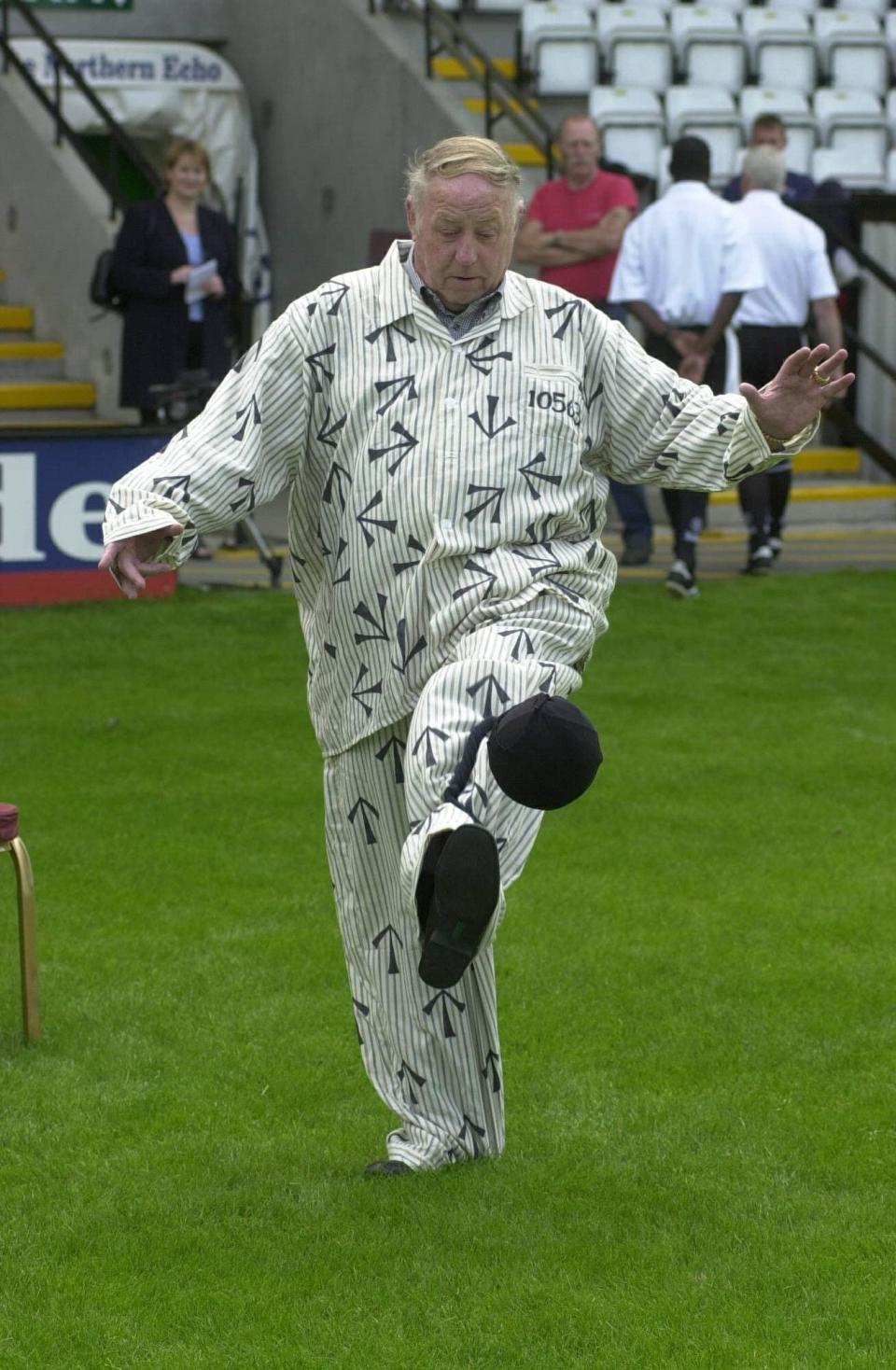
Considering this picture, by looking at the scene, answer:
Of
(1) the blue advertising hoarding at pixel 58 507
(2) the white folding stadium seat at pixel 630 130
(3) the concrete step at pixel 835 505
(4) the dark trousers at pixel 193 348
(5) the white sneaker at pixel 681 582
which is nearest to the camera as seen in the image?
(1) the blue advertising hoarding at pixel 58 507

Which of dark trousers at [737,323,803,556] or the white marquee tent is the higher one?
the white marquee tent

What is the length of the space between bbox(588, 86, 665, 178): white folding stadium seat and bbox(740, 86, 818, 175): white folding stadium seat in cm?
99

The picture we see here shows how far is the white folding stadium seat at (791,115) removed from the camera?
17125 millimetres

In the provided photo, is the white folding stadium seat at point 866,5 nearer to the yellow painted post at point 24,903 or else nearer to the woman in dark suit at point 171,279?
the woman in dark suit at point 171,279

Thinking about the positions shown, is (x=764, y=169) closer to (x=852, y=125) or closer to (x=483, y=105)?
(x=483, y=105)

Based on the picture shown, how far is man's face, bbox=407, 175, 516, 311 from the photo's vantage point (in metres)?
4.00

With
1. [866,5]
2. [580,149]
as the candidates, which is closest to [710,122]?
[866,5]

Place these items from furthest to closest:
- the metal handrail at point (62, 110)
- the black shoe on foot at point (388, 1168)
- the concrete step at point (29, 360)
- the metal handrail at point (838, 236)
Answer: the concrete step at point (29, 360) < the metal handrail at point (62, 110) < the metal handrail at point (838, 236) < the black shoe on foot at point (388, 1168)

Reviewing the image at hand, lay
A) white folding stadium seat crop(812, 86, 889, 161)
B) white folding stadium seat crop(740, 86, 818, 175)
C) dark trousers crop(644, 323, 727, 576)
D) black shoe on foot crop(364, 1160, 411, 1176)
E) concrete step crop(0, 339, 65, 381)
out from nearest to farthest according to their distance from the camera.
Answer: black shoe on foot crop(364, 1160, 411, 1176)
dark trousers crop(644, 323, 727, 576)
concrete step crop(0, 339, 65, 381)
white folding stadium seat crop(740, 86, 818, 175)
white folding stadium seat crop(812, 86, 889, 161)

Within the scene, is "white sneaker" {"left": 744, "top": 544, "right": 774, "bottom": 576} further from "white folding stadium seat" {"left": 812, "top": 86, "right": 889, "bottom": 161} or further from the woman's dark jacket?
"white folding stadium seat" {"left": 812, "top": 86, "right": 889, "bottom": 161}

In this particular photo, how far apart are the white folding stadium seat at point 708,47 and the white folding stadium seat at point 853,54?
2.63 ft

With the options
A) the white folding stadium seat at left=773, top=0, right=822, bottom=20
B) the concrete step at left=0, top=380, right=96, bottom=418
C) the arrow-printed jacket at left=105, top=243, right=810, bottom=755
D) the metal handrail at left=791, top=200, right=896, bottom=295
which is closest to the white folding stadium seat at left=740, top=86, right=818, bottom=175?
the white folding stadium seat at left=773, top=0, right=822, bottom=20

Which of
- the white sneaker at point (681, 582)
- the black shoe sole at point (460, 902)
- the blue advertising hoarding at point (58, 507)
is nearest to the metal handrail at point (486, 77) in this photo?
the white sneaker at point (681, 582)

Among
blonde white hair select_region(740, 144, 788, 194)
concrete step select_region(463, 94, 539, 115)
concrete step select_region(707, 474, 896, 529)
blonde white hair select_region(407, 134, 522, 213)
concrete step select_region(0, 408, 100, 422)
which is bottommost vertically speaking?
concrete step select_region(707, 474, 896, 529)
